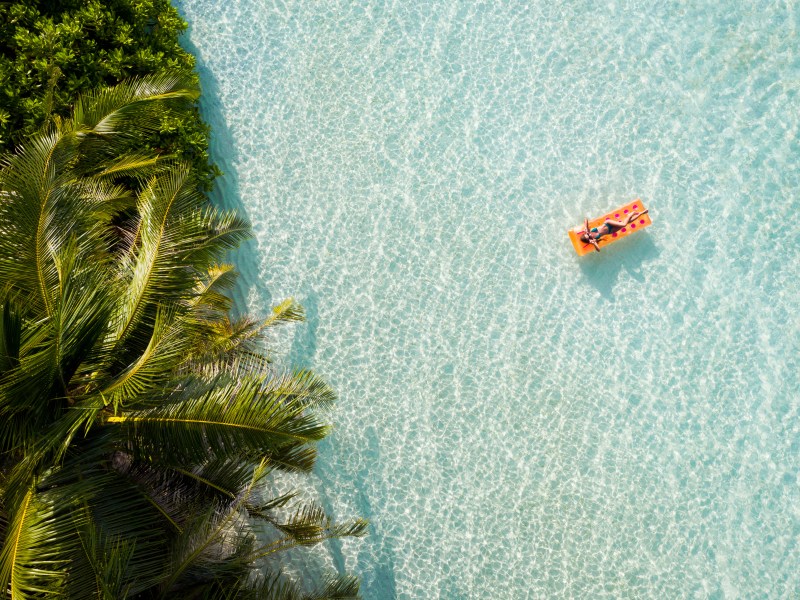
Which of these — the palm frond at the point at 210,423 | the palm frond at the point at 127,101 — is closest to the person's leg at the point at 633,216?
the palm frond at the point at 127,101

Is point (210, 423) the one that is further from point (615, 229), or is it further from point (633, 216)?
point (633, 216)

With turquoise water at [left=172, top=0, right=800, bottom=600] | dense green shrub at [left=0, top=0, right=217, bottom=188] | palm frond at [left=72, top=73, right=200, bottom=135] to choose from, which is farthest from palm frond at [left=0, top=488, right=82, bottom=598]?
dense green shrub at [left=0, top=0, right=217, bottom=188]

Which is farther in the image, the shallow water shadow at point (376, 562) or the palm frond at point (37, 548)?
the shallow water shadow at point (376, 562)

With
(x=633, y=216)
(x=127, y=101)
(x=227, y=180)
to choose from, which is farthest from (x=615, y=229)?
(x=127, y=101)

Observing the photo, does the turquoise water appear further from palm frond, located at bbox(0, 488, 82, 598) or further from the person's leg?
palm frond, located at bbox(0, 488, 82, 598)

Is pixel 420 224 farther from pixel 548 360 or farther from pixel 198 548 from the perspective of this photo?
pixel 198 548

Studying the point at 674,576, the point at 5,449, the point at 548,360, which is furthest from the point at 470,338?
the point at 5,449

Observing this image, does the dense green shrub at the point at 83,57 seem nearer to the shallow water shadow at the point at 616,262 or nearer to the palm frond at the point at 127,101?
the palm frond at the point at 127,101
